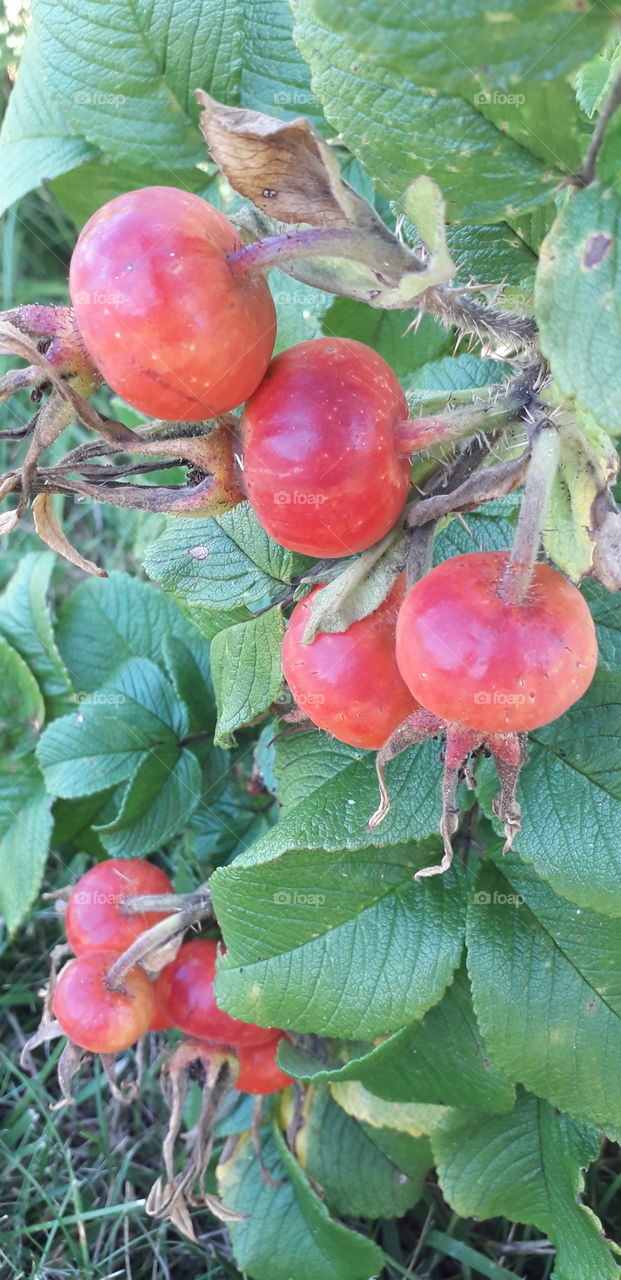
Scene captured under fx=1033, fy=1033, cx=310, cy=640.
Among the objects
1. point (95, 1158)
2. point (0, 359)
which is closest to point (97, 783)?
point (95, 1158)

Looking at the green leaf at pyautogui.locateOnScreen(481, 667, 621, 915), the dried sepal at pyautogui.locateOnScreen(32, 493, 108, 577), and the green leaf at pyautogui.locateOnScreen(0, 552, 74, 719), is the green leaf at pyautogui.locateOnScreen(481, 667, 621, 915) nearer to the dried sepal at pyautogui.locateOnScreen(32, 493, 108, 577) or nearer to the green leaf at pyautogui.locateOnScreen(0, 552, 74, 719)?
the dried sepal at pyautogui.locateOnScreen(32, 493, 108, 577)

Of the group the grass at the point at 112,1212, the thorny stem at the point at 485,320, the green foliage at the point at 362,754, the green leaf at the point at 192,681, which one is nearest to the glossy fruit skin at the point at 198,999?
the green foliage at the point at 362,754

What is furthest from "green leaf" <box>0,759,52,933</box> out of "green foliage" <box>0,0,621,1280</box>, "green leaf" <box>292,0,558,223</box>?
"green leaf" <box>292,0,558,223</box>

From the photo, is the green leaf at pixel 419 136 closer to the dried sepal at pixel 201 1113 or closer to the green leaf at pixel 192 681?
the green leaf at pixel 192 681

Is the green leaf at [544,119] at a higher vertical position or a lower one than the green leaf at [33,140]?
higher

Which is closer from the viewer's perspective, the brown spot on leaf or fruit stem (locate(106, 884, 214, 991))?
the brown spot on leaf

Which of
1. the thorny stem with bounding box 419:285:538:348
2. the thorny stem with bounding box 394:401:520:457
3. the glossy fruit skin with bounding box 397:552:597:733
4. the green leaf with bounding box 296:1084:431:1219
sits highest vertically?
the thorny stem with bounding box 419:285:538:348

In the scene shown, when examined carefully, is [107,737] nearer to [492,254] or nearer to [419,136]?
[492,254]
